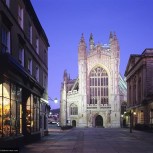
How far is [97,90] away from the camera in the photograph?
11956 centimetres

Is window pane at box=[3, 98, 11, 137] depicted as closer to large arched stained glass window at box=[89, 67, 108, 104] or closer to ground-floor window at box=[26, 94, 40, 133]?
ground-floor window at box=[26, 94, 40, 133]

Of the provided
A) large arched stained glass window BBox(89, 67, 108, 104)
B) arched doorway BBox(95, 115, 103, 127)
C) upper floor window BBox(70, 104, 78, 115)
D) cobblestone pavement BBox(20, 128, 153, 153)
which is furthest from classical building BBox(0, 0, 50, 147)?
upper floor window BBox(70, 104, 78, 115)

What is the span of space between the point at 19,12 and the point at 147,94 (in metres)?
45.4

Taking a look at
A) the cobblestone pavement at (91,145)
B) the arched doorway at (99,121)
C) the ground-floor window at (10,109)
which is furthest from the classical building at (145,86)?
the ground-floor window at (10,109)

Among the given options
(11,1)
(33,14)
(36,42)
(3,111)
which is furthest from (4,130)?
(36,42)

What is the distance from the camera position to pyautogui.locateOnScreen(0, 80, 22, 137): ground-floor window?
61.3 ft

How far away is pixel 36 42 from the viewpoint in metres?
35.1

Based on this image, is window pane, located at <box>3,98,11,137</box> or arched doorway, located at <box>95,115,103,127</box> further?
arched doorway, located at <box>95,115,103,127</box>

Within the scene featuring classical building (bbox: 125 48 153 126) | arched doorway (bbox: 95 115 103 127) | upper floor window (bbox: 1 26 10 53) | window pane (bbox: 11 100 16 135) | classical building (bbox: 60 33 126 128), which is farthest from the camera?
arched doorway (bbox: 95 115 103 127)

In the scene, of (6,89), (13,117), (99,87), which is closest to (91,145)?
(13,117)

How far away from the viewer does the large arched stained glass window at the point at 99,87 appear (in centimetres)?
11925

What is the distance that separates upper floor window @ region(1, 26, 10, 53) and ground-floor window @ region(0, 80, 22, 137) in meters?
1.80

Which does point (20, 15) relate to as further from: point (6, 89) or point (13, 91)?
point (6, 89)

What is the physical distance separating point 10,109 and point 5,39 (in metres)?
3.61
